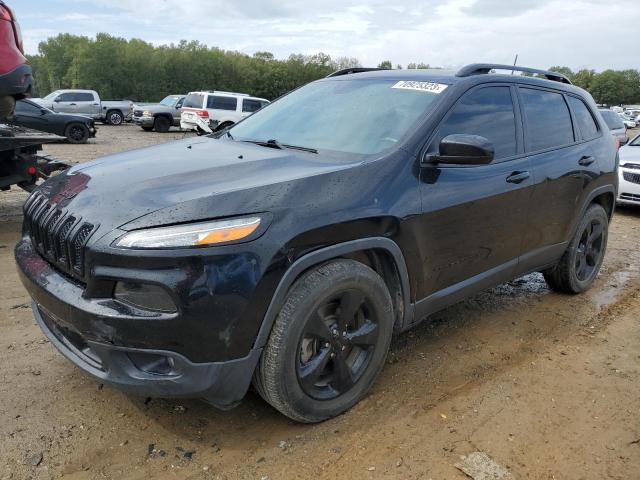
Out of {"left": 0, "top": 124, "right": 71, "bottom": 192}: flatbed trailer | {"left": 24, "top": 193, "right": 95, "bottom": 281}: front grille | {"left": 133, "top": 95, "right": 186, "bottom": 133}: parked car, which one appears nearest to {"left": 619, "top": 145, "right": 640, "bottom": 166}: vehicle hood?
{"left": 0, "top": 124, "right": 71, "bottom": 192}: flatbed trailer

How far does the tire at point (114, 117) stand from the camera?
27.6 meters

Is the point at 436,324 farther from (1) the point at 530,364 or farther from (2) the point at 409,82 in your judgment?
(2) the point at 409,82

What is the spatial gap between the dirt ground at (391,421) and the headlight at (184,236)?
40.7 inches

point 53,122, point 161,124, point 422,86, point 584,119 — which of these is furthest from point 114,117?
point 422,86

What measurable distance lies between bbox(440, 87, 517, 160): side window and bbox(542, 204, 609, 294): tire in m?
1.35

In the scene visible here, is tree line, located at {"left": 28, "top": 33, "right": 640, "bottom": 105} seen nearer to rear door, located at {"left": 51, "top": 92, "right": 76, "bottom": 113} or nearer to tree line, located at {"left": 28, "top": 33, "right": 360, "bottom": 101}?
tree line, located at {"left": 28, "top": 33, "right": 360, "bottom": 101}

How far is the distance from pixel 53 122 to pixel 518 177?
52.5ft

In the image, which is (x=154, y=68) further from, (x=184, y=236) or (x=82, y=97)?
(x=184, y=236)

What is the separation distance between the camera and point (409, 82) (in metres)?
3.42

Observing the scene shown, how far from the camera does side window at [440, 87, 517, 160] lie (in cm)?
325

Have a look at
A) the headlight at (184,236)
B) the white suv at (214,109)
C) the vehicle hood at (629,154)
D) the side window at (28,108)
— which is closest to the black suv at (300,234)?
the headlight at (184,236)

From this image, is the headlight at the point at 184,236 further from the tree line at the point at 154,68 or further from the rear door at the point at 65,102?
the tree line at the point at 154,68

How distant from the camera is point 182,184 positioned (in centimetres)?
249

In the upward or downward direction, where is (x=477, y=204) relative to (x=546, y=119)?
downward
